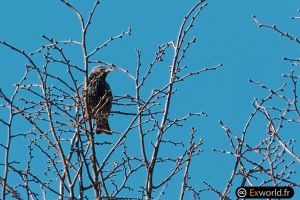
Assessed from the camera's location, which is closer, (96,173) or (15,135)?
(96,173)

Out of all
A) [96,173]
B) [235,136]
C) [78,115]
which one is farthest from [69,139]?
[235,136]

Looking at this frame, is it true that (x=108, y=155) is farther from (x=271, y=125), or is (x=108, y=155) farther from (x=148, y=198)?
(x=271, y=125)

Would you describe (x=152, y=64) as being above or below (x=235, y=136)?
above

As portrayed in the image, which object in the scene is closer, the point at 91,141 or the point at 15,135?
the point at 91,141

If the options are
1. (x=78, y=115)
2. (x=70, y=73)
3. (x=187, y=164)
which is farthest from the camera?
(x=187, y=164)

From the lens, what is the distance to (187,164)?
17.7 feet

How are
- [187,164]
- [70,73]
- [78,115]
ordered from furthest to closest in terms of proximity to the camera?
[187,164] < [78,115] < [70,73]

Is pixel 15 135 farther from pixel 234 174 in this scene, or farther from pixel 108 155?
pixel 234 174

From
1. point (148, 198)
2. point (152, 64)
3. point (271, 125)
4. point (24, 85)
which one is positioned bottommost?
point (148, 198)

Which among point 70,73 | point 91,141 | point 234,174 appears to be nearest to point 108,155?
point 91,141

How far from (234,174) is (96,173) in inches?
41.0

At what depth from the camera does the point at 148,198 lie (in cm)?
483

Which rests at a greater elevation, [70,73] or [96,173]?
[70,73]

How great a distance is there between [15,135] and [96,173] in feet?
2.46
